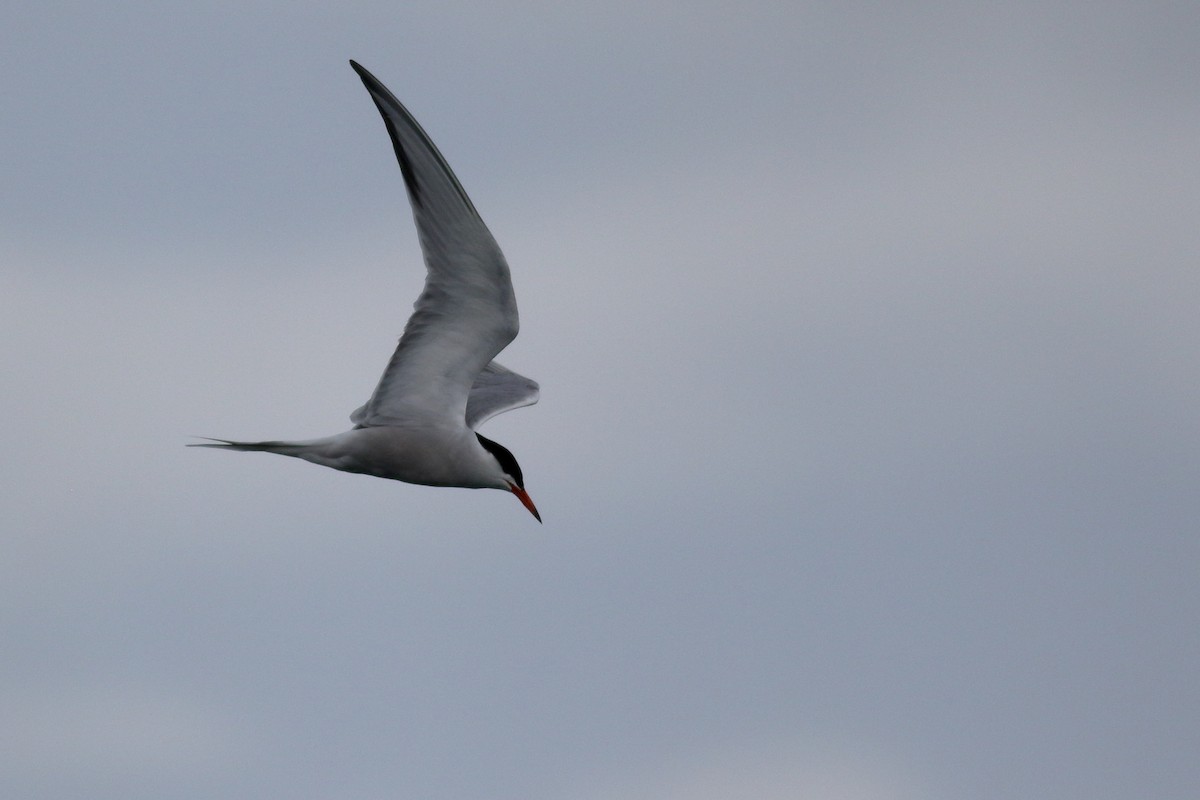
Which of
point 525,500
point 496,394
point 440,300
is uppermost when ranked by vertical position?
point 440,300

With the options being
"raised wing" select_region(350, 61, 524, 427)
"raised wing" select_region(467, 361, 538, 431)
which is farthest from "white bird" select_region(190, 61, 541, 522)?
"raised wing" select_region(467, 361, 538, 431)

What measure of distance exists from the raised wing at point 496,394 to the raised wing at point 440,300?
1456mm

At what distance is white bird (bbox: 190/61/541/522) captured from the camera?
33.5ft

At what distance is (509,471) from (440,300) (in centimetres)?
172

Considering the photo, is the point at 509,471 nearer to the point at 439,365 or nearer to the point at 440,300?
the point at 439,365

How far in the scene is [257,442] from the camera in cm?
1057

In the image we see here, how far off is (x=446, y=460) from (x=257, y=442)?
1.47 metres

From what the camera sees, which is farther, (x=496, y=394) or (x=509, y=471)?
(x=496, y=394)

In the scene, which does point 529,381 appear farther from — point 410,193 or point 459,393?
point 410,193

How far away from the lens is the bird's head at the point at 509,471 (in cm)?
1180

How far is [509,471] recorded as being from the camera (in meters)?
11.9

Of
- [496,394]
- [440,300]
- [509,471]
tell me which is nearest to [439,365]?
[440,300]

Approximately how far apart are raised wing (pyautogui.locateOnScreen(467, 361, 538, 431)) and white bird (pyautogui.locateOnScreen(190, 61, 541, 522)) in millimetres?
1250

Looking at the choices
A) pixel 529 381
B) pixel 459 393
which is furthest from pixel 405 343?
pixel 529 381
